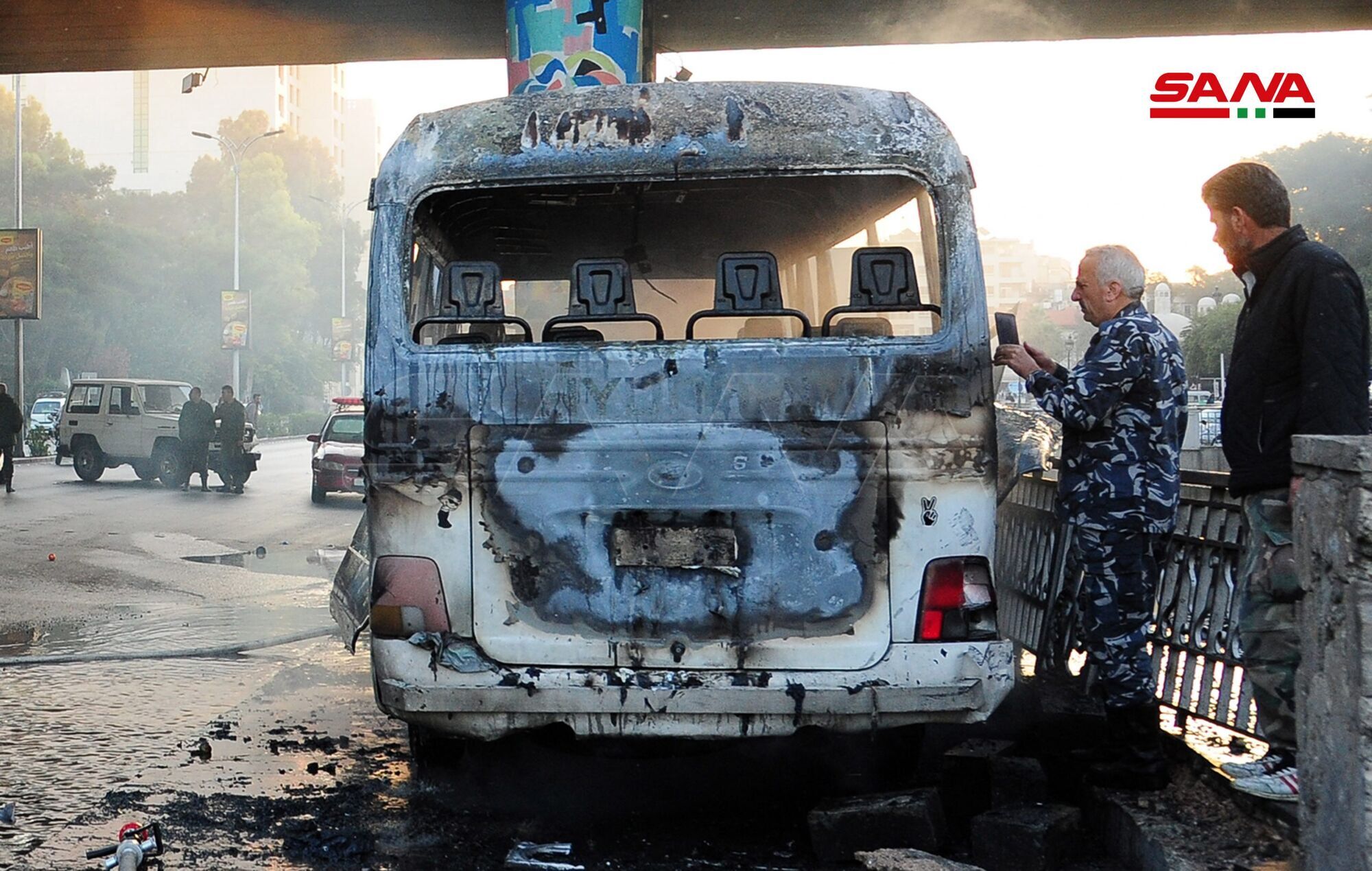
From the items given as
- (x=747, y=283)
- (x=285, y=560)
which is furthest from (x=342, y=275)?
(x=747, y=283)

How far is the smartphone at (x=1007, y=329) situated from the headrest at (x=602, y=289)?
4.16 feet

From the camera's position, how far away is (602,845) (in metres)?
4.34

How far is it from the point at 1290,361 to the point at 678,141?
2.00 metres

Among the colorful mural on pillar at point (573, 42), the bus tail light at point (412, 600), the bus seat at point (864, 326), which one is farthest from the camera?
the colorful mural on pillar at point (573, 42)

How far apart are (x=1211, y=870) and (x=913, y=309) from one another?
1902 mm

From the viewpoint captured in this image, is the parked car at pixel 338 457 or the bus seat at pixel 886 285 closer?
the bus seat at pixel 886 285

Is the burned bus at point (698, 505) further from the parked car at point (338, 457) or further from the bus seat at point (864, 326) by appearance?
the parked car at point (338, 457)

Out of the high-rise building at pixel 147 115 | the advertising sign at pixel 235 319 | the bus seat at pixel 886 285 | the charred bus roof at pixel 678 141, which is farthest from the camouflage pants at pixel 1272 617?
the high-rise building at pixel 147 115

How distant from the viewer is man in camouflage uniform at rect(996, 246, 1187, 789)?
4488 millimetres

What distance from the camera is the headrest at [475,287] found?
14.9 feet

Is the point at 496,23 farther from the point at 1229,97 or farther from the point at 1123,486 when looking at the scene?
the point at 1123,486

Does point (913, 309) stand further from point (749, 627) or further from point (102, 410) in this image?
point (102, 410)

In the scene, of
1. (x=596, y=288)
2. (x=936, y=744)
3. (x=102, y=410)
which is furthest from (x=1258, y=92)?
(x=102, y=410)

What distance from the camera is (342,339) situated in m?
75.6
